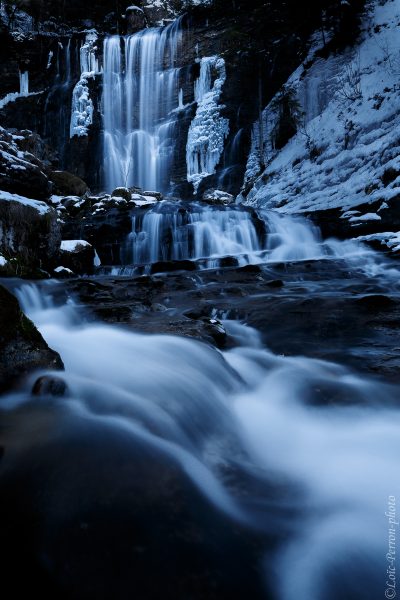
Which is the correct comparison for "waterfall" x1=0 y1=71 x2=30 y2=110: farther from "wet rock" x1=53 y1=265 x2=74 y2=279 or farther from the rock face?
the rock face

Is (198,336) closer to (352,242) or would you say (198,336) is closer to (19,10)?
(352,242)

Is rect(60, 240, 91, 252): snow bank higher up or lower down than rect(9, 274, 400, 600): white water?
higher up

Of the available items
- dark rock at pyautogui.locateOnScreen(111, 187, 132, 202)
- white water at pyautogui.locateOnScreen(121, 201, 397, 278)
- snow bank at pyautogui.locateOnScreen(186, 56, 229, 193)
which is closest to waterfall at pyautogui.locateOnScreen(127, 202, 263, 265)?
white water at pyautogui.locateOnScreen(121, 201, 397, 278)

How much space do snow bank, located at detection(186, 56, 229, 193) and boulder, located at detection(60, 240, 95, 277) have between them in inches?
580

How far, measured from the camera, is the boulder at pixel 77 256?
27.7 feet

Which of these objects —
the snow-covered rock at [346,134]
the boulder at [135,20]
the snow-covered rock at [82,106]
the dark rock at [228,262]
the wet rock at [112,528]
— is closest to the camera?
the wet rock at [112,528]

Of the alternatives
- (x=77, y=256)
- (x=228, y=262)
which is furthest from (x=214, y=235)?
(x=77, y=256)

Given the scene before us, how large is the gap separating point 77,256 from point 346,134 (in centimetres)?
1090

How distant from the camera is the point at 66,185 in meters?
14.3

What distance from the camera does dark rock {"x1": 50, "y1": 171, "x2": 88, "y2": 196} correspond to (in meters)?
14.1

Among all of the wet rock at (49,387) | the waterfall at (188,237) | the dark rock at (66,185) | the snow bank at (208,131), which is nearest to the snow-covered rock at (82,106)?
the snow bank at (208,131)

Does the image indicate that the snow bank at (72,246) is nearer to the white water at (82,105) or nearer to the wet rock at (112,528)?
the wet rock at (112,528)

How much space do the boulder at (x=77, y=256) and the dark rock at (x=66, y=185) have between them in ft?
19.5

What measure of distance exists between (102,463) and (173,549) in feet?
1.49
